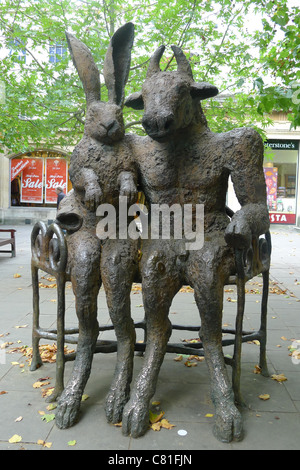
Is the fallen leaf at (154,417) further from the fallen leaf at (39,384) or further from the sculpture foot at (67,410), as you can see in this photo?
the fallen leaf at (39,384)

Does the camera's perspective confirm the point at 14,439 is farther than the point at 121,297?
No

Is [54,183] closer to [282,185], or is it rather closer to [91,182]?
[282,185]

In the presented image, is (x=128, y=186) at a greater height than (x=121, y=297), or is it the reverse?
(x=128, y=186)

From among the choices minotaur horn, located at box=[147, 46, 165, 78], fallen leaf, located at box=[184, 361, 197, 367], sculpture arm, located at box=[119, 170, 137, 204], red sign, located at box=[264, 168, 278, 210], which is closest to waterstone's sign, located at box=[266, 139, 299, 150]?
red sign, located at box=[264, 168, 278, 210]

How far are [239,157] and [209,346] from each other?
120 cm

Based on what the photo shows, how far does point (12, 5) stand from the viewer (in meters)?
6.92

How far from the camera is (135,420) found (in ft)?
7.82

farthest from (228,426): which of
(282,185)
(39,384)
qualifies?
(282,185)

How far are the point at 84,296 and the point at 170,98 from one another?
4.42 feet

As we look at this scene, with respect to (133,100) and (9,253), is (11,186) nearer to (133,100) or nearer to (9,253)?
(9,253)

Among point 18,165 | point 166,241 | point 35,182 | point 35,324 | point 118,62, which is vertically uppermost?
point 18,165

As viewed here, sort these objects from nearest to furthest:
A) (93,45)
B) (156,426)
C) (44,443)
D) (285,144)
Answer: (44,443) < (156,426) < (93,45) < (285,144)

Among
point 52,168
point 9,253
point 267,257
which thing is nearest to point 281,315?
point 267,257

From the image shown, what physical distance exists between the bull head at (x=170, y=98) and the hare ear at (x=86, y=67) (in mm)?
349
